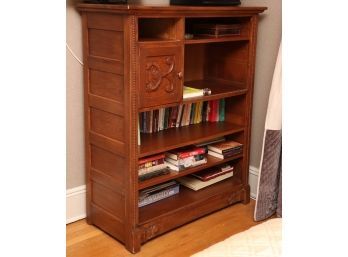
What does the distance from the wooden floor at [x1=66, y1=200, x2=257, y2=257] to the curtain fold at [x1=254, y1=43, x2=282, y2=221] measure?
13 cm

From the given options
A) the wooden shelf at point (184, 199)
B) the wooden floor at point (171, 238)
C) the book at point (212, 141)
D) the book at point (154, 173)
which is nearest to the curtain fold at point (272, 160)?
the wooden floor at point (171, 238)

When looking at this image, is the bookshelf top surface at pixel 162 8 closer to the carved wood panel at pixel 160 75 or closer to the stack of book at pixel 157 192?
the carved wood panel at pixel 160 75

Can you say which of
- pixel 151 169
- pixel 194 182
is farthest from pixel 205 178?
pixel 151 169

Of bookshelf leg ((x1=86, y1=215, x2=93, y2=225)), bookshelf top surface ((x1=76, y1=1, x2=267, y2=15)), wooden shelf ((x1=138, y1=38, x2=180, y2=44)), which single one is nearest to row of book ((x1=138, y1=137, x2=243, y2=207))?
bookshelf leg ((x1=86, y1=215, x2=93, y2=225))

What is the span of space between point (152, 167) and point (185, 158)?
0.25 m

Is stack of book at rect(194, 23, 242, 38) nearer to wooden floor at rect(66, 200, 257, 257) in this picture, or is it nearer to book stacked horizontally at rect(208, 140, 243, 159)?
book stacked horizontally at rect(208, 140, 243, 159)

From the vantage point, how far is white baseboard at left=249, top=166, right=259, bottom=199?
123 inches

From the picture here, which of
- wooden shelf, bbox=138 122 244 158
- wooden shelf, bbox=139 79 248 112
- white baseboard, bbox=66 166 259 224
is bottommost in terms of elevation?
Result: white baseboard, bbox=66 166 259 224

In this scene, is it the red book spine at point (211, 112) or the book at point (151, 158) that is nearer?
the book at point (151, 158)

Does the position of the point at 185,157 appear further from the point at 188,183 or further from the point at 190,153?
the point at 188,183

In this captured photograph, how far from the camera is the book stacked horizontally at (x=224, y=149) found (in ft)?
9.41
